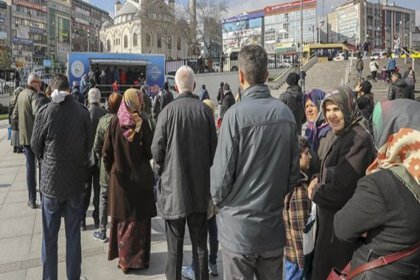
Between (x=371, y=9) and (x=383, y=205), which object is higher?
(x=371, y=9)

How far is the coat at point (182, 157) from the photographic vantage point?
11.7 ft

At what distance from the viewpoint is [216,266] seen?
14.8 feet

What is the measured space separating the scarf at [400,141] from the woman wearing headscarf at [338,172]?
528 mm

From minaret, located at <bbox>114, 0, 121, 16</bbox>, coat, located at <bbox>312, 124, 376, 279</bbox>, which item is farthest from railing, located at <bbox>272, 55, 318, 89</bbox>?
minaret, located at <bbox>114, 0, 121, 16</bbox>

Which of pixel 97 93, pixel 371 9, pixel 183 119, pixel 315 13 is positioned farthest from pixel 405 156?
pixel 371 9

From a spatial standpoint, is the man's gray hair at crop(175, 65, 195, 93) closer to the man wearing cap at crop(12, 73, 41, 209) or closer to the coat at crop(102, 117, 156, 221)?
the coat at crop(102, 117, 156, 221)

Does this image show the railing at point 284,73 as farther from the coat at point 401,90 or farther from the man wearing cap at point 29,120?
the man wearing cap at point 29,120

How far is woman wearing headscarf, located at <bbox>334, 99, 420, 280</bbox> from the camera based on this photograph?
192cm

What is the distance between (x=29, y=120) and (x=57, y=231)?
359cm

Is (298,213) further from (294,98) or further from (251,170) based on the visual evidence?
(294,98)

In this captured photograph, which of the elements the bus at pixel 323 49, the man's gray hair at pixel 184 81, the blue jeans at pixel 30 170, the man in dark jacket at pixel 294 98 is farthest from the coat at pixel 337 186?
the bus at pixel 323 49

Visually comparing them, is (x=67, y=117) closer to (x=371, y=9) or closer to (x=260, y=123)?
(x=260, y=123)

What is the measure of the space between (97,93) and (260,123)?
13.5 ft

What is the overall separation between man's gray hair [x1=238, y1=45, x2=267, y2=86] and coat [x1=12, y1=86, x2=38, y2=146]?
5.06m
